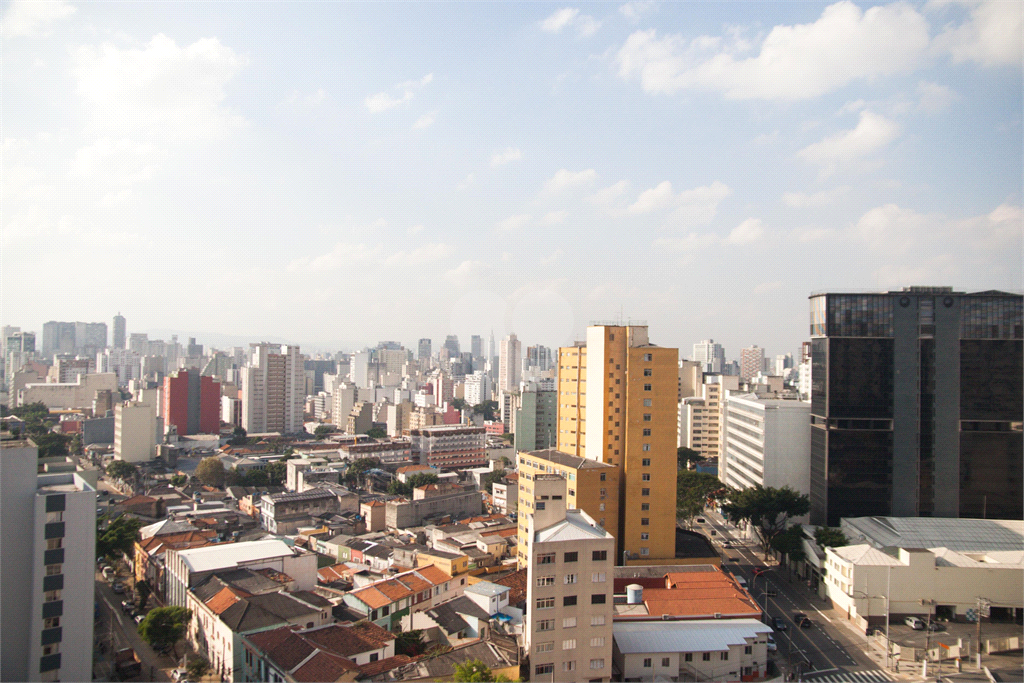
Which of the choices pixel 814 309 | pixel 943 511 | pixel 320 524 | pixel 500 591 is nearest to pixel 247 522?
pixel 320 524

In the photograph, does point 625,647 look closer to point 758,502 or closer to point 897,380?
point 758,502

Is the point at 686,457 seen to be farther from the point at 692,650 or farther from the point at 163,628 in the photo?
the point at 163,628

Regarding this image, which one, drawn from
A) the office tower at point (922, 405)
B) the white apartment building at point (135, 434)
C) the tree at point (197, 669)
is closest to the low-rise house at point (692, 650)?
the tree at point (197, 669)

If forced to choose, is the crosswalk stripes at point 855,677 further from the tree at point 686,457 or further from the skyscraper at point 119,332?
the skyscraper at point 119,332

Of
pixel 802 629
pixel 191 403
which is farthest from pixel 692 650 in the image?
pixel 191 403

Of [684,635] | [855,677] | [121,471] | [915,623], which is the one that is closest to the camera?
[684,635]

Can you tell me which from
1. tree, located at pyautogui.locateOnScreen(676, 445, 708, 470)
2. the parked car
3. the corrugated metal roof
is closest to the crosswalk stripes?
the corrugated metal roof

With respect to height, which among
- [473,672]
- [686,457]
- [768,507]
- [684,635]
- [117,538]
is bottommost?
[686,457]
